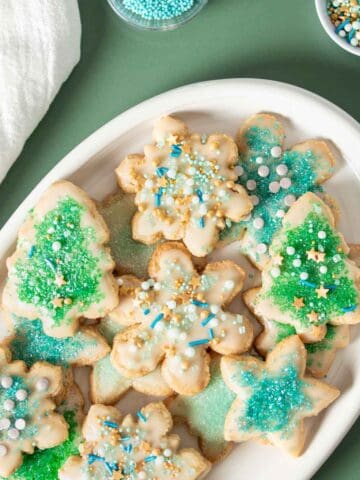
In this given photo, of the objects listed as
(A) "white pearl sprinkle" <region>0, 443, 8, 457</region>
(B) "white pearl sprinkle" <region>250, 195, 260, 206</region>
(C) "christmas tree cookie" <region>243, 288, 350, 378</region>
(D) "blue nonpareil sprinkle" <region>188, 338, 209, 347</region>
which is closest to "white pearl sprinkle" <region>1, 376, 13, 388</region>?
(A) "white pearl sprinkle" <region>0, 443, 8, 457</region>

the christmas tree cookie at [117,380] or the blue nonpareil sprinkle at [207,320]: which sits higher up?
the blue nonpareil sprinkle at [207,320]

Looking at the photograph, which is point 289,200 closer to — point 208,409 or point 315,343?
point 315,343

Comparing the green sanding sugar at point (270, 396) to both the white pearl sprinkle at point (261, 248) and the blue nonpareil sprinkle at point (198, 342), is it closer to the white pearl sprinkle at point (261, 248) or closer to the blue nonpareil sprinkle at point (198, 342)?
the blue nonpareil sprinkle at point (198, 342)

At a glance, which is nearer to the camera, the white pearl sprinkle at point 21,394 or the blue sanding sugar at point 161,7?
the white pearl sprinkle at point 21,394

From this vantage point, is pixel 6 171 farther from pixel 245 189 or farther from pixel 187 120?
pixel 245 189

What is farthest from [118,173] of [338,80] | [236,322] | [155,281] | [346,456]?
[346,456]

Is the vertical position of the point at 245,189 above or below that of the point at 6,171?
above

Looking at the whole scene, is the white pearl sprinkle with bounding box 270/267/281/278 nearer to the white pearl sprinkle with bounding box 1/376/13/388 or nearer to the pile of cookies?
the pile of cookies

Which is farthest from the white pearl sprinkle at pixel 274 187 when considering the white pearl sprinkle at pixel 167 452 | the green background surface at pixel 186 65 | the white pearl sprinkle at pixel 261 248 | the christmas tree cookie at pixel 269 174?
the white pearl sprinkle at pixel 167 452
